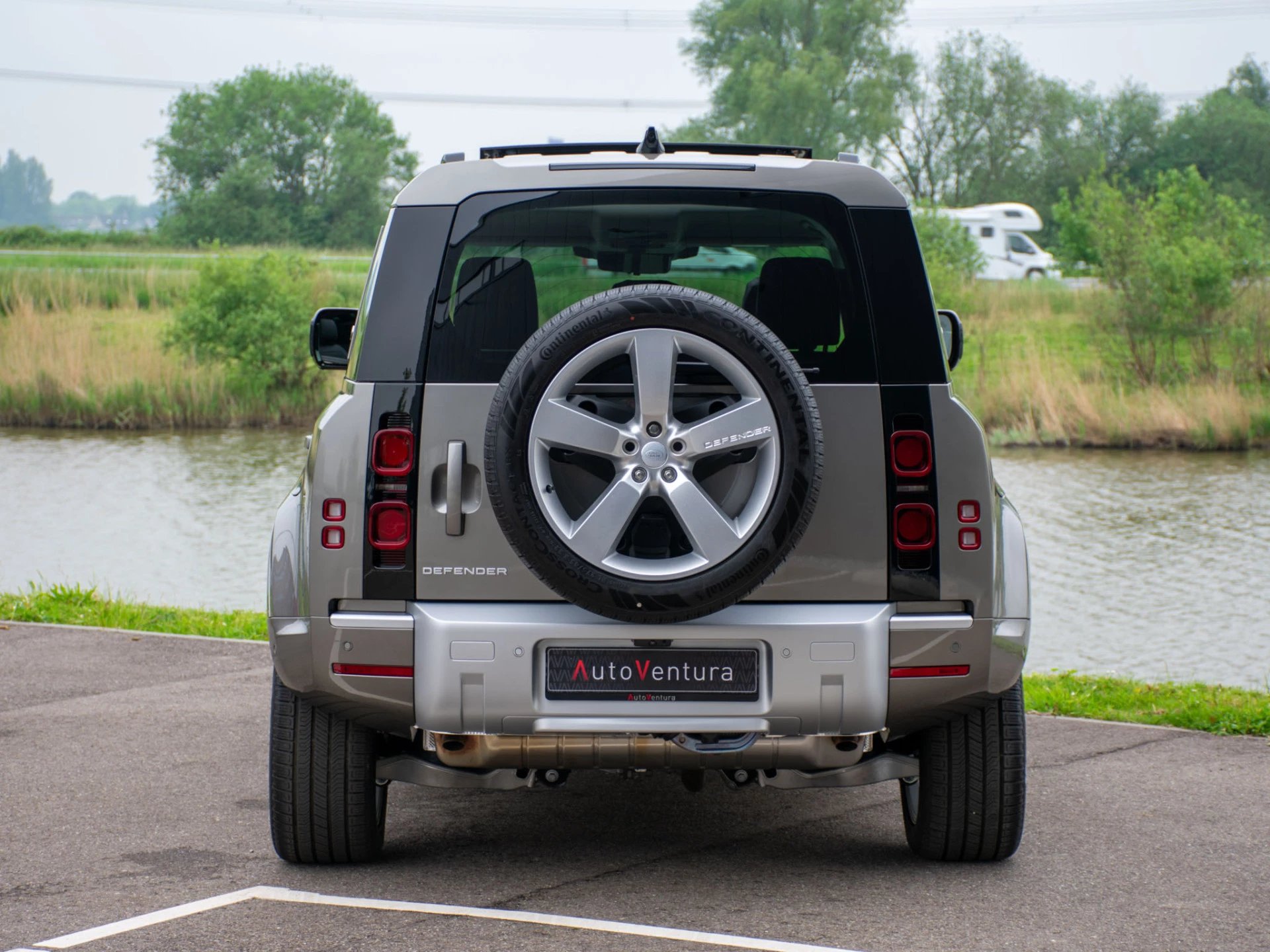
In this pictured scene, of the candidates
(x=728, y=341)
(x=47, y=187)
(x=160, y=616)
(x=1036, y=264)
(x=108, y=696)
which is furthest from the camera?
(x=47, y=187)

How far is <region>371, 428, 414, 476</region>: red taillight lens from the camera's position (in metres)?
3.95

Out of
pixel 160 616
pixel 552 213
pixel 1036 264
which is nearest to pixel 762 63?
pixel 1036 264

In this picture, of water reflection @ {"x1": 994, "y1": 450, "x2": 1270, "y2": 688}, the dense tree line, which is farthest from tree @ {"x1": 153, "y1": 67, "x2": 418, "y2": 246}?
water reflection @ {"x1": 994, "y1": 450, "x2": 1270, "y2": 688}

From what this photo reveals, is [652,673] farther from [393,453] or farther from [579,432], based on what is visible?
[393,453]

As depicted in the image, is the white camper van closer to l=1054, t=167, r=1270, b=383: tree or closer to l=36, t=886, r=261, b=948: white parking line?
l=1054, t=167, r=1270, b=383: tree

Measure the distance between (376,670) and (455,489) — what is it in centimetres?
53

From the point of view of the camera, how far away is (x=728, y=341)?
3.69 metres

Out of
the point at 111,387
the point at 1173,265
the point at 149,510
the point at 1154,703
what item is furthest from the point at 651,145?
the point at 1173,265

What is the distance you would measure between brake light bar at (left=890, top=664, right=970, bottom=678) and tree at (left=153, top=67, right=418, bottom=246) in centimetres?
7558

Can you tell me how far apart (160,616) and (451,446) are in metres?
6.27

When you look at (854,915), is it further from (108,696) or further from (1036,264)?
(1036,264)

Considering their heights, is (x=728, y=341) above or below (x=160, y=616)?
above

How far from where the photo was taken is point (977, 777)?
14.4 ft

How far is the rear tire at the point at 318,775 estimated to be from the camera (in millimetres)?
4332
